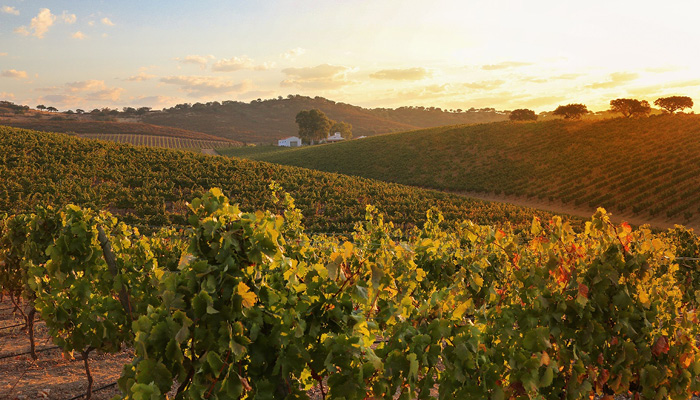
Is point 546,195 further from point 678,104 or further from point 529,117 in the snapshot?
point 529,117

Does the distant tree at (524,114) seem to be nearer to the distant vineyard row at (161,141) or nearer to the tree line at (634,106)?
the tree line at (634,106)

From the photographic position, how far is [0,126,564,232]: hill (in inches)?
1090

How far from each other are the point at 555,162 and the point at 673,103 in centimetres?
2990

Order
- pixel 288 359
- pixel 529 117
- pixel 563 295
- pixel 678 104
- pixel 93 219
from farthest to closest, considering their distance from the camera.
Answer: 1. pixel 529 117
2. pixel 678 104
3. pixel 93 219
4. pixel 563 295
5. pixel 288 359

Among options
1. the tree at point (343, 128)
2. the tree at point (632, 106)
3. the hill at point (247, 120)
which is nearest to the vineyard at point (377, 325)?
the tree at point (632, 106)

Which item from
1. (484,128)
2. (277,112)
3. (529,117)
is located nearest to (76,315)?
(484,128)

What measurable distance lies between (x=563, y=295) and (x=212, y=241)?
290cm

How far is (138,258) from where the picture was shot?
6.13m

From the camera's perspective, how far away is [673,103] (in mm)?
65625

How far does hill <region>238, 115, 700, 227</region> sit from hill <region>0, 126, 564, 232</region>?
10014 millimetres

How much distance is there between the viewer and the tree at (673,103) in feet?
212

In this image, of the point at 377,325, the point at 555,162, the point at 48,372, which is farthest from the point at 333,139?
the point at 377,325

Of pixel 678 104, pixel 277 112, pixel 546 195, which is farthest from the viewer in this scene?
pixel 277 112

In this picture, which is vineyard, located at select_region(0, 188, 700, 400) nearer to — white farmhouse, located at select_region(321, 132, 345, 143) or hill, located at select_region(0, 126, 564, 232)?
hill, located at select_region(0, 126, 564, 232)
